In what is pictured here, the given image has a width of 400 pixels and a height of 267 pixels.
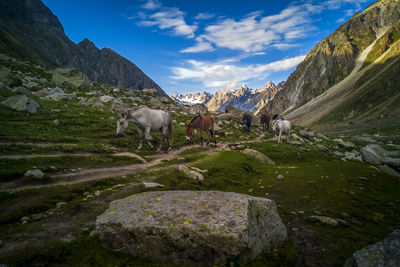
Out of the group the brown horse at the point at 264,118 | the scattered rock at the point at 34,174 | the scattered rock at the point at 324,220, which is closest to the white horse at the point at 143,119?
the scattered rock at the point at 34,174

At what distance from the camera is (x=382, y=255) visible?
15.2ft

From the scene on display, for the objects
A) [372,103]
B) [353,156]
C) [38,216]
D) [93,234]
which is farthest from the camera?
[372,103]

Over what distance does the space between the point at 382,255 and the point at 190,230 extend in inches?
188

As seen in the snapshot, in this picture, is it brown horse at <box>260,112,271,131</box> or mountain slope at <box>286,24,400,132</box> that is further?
mountain slope at <box>286,24,400,132</box>

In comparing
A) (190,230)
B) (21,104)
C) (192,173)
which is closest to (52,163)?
(192,173)

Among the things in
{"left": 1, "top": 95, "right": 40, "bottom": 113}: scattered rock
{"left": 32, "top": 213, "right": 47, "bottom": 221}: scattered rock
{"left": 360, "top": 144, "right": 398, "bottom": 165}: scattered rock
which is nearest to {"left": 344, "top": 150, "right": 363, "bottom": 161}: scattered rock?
{"left": 360, "top": 144, "right": 398, "bottom": 165}: scattered rock

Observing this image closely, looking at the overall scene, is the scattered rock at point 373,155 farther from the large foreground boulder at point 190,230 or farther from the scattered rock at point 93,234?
the scattered rock at point 93,234

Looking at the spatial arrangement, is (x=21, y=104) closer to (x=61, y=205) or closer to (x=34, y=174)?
(x=34, y=174)

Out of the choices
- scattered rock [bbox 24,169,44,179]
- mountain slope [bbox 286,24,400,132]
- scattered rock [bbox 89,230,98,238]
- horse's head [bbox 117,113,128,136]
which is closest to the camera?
scattered rock [bbox 89,230,98,238]

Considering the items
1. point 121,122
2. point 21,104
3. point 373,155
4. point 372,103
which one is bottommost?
point 373,155

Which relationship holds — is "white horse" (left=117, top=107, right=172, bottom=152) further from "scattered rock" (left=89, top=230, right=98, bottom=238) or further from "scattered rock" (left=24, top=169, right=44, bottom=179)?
"scattered rock" (left=89, top=230, right=98, bottom=238)

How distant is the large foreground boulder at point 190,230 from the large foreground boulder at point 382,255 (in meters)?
2.41

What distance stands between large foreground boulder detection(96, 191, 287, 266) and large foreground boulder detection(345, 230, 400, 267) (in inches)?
94.8

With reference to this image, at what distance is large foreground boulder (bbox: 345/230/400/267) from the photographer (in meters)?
4.43
